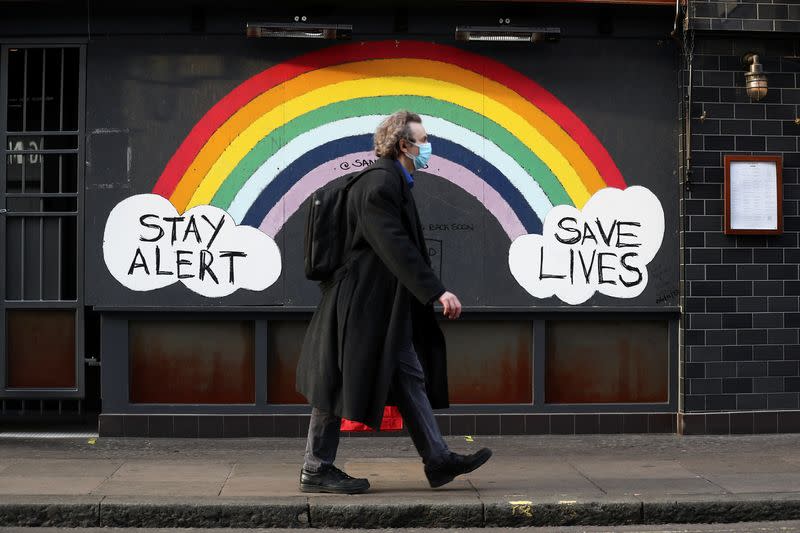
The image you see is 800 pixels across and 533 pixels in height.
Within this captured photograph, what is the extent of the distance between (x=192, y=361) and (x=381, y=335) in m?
2.87

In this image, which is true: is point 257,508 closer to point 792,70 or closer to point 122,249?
point 122,249

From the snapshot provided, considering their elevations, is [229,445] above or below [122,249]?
below

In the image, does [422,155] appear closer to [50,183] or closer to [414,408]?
[414,408]

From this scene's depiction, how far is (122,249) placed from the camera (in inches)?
346

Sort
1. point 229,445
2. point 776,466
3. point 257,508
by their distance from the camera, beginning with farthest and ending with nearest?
point 229,445
point 776,466
point 257,508

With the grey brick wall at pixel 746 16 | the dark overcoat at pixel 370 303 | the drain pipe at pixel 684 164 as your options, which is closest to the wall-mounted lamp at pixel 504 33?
the drain pipe at pixel 684 164

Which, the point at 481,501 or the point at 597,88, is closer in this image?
the point at 481,501

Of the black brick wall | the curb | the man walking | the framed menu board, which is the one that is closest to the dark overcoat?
the man walking

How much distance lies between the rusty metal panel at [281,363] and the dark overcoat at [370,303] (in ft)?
7.43

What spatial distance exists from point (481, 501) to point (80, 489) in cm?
236

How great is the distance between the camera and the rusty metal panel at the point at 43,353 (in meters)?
9.01

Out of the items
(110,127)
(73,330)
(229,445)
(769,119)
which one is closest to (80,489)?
(229,445)

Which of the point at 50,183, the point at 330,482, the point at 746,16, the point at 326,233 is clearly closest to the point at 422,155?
the point at 326,233

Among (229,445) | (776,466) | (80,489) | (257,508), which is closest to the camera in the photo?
(257,508)
